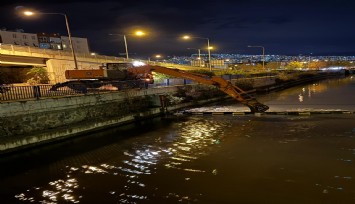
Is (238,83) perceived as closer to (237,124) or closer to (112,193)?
(237,124)

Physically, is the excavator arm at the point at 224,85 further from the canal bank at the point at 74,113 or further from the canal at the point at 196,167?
the canal at the point at 196,167

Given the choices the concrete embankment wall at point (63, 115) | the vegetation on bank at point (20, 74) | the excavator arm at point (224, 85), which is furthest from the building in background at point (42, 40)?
the excavator arm at point (224, 85)

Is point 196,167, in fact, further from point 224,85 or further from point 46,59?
point 46,59

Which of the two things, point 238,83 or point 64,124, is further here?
point 238,83

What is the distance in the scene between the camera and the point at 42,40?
4520 inches

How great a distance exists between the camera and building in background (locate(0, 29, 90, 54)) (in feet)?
317

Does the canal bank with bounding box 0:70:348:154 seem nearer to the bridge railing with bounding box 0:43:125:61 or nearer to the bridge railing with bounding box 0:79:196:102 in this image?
the bridge railing with bounding box 0:79:196:102

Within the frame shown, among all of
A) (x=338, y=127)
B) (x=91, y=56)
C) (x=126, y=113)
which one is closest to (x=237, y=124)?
(x=338, y=127)

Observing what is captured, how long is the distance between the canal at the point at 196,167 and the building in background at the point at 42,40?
88289mm

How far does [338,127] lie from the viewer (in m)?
18.7

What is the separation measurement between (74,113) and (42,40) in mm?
106213

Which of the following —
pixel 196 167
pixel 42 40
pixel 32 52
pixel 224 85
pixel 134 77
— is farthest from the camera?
pixel 42 40

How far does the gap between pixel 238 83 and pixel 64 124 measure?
30.6 m

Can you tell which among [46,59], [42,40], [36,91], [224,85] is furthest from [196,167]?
[42,40]
